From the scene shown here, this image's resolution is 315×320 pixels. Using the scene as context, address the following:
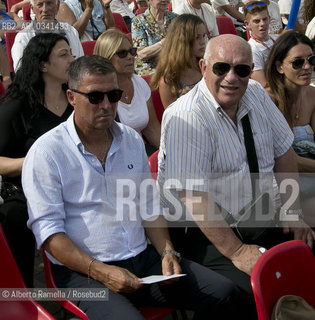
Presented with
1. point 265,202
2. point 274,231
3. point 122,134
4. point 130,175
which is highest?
point 122,134

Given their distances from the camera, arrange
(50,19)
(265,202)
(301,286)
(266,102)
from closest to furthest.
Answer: (301,286), (265,202), (266,102), (50,19)

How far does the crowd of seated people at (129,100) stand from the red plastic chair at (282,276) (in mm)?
317

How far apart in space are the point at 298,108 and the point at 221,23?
10.2ft

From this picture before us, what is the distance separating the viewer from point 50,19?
4547 millimetres

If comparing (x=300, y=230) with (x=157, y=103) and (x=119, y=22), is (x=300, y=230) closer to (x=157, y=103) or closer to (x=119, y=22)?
(x=157, y=103)

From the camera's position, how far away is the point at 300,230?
2578mm

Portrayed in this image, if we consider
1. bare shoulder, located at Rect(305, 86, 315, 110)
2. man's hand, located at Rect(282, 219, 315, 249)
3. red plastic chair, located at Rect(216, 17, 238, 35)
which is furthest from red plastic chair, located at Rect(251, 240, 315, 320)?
red plastic chair, located at Rect(216, 17, 238, 35)

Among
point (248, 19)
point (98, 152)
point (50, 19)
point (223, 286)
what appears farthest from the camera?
point (248, 19)

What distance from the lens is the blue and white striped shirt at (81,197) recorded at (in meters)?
2.07

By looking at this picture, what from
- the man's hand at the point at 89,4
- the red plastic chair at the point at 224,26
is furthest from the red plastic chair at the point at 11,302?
the red plastic chair at the point at 224,26

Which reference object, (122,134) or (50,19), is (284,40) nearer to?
(122,134)

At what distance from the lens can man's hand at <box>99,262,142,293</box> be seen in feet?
6.45

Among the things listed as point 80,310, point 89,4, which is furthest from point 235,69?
point 89,4

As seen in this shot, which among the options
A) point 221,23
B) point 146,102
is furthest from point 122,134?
point 221,23
